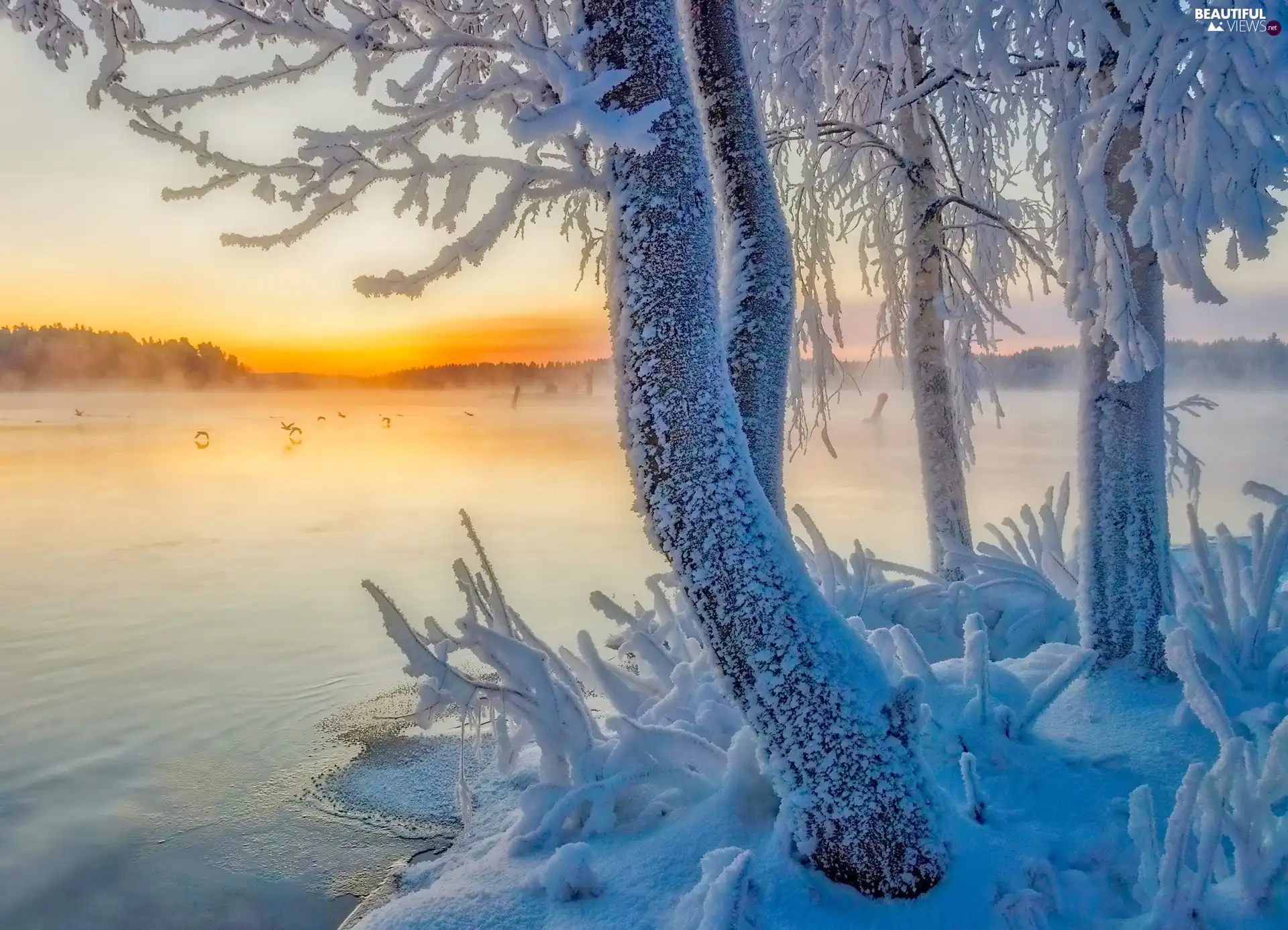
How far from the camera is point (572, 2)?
2.57m

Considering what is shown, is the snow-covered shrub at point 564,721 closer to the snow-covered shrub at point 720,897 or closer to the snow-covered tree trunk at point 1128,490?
the snow-covered shrub at point 720,897

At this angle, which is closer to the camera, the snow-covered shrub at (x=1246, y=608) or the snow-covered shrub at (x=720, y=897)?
the snow-covered shrub at (x=720, y=897)

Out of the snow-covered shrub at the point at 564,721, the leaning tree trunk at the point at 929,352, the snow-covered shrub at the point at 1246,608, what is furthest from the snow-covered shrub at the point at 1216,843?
the leaning tree trunk at the point at 929,352

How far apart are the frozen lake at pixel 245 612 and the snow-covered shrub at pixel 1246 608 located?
11.8 ft

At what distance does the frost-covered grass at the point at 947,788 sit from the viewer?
101 inches

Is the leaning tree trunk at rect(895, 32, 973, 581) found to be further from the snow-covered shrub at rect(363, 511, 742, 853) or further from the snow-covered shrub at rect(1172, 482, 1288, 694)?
the snow-covered shrub at rect(363, 511, 742, 853)

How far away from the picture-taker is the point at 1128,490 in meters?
4.12

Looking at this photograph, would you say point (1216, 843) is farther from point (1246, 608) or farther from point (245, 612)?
point (245, 612)

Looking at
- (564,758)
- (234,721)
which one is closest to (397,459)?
(234,721)

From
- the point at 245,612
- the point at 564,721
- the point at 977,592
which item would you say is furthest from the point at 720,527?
the point at 245,612

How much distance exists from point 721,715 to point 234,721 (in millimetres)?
5291

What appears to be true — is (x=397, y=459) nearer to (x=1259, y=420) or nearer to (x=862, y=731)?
(x=862, y=731)

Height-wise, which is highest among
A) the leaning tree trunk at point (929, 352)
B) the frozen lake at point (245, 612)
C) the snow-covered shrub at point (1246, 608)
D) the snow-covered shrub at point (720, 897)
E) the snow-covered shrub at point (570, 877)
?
the leaning tree trunk at point (929, 352)

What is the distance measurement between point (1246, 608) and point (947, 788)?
2192 mm
